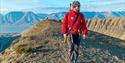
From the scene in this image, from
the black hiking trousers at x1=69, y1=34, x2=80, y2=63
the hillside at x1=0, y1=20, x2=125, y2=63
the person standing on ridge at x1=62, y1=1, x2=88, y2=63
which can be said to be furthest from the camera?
the hillside at x1=0, y1=20, x2=125, y2=63

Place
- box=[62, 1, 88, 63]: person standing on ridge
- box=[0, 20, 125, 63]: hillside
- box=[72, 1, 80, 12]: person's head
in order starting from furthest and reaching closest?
box=[0, 20, 125, 63]: hillside → box=[62, 1, 88, 63]: person standing on ridge → box=[72, 1, 80, 12]: person's head

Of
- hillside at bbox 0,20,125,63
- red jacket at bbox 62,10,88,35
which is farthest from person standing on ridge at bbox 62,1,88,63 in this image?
hillside at bbox 0,20,125,63

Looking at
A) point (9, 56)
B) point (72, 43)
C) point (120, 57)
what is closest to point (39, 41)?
point (9, 56)

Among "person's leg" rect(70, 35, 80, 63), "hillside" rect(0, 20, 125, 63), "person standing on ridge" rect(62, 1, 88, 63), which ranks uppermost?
"person standing on ridge" rect(62, 1, 88, 63)

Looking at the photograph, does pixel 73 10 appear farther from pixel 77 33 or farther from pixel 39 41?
pixel 39 41

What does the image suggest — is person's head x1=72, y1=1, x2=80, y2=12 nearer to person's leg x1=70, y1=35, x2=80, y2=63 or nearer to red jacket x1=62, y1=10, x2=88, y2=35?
red jacket x1=62, y1=10, x2=88, y2=35

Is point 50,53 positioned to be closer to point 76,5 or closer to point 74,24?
point 74,24

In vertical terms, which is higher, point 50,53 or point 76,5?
point 76,5

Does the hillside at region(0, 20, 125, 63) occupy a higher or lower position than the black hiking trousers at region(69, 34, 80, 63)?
lower

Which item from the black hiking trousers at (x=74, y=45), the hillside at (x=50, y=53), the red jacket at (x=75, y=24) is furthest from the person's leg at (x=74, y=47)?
the hillside at (x=50, y=53)

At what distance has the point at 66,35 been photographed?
741 inches

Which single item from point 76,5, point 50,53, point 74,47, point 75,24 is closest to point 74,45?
point 74,47

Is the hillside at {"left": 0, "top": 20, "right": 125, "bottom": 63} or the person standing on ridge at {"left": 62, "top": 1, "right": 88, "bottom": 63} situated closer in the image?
the person standing on ridge at {"left": 62, "top": 1, "right": 88, "bottom": 63}

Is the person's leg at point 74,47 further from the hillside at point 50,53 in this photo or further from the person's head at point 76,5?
the hillside at point 50,53
